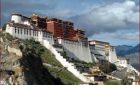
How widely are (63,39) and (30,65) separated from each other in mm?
17442

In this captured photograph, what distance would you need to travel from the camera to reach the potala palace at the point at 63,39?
79.1 m

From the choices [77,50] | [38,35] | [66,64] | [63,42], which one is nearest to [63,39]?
[63,42]

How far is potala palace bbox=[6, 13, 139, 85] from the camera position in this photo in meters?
79.1

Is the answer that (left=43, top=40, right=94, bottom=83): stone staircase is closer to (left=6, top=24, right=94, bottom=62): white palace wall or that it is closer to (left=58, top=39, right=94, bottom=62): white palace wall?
(left=6, top=24, right=94, bottom=62): white palace wall

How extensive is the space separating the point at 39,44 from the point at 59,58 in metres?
3.64

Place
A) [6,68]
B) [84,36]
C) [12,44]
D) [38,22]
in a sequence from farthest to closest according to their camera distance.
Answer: [84,36] → [38,22] → [12,44] → [6,68]

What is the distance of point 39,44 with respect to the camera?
8125 cm

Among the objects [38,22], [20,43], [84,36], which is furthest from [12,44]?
[84,36]

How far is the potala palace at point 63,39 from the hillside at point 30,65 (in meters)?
1.06

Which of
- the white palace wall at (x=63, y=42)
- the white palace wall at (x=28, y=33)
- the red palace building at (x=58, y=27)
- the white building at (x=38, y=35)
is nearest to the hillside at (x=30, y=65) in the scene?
the white palace wall at (x=28, y=33)

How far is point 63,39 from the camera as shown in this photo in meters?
86.1

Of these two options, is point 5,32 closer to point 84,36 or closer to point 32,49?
point 32,49

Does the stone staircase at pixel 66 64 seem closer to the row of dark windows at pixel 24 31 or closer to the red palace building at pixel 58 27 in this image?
the row of dark windows at pixel 24 31

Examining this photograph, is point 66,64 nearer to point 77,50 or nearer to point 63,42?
point 63,42
